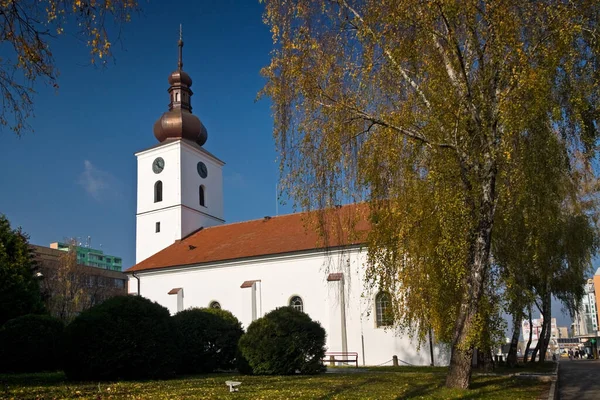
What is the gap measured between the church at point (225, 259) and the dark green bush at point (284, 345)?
11.5 ft

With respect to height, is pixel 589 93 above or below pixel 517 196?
above

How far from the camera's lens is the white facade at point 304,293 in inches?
1121

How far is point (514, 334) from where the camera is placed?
25344 millimetres

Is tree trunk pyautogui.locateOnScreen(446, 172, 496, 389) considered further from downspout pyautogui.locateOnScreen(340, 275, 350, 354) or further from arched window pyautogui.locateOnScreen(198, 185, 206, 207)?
arched window pyautogui.locateOnScreen(198, 185, 206, 207)

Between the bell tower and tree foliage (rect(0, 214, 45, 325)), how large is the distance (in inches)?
664

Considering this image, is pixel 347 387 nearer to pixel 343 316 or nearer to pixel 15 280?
pixel 15 280

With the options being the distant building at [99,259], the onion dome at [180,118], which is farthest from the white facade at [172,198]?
the distant building at [99,259]

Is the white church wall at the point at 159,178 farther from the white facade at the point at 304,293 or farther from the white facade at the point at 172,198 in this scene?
the white facade at the point at 304,293

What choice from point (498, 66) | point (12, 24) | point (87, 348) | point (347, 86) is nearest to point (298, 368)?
point (87, 348)

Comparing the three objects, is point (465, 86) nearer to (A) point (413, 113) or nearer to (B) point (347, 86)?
(A) point (413, 113)

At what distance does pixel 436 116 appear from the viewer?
36.7 ft

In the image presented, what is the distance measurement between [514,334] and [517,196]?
16800 millimetres

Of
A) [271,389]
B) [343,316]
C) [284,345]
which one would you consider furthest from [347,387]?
[343,316]

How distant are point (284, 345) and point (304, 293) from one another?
13315 millimetres
